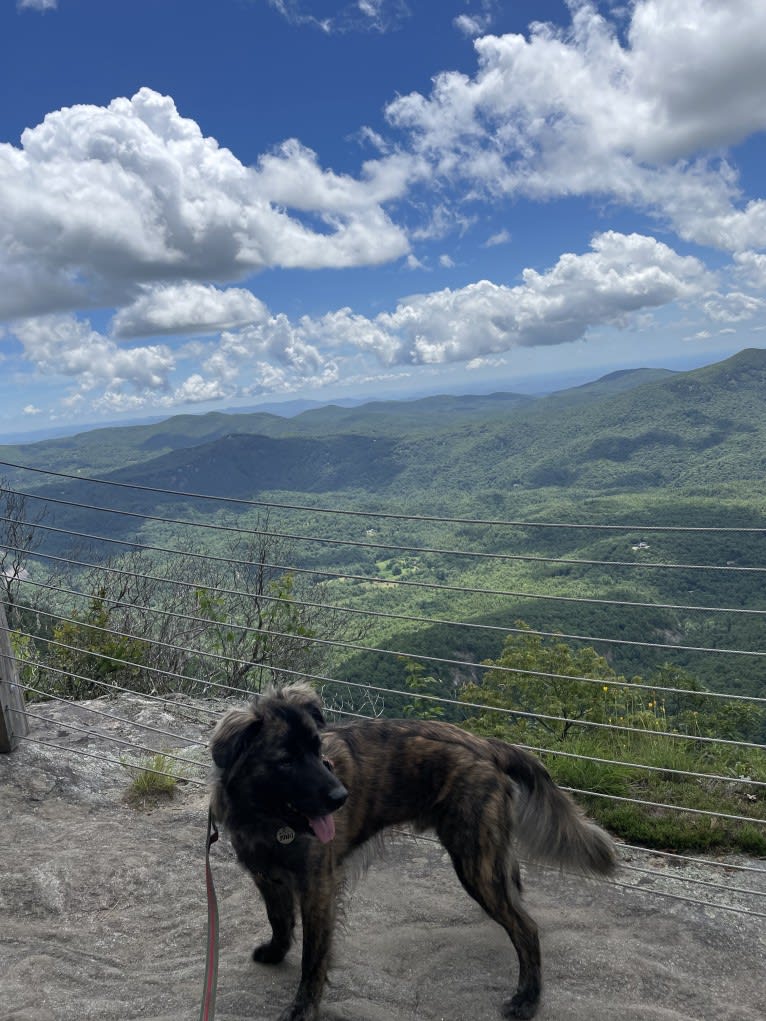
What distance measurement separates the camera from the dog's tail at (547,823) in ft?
9.42

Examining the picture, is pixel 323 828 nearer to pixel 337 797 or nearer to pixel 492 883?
pixel 337 797

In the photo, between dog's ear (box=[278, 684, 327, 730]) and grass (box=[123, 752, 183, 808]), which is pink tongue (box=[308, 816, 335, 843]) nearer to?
dog's ear (box=[278, 684, 327, 730])

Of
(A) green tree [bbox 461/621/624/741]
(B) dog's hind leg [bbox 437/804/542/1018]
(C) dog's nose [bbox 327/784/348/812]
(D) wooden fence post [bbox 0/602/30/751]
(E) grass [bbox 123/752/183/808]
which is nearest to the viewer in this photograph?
(C) dog's nose [bbox 327/784/348/812]

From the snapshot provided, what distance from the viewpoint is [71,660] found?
23.3 ft

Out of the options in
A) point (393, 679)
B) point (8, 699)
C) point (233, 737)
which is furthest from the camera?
point (393, 679)

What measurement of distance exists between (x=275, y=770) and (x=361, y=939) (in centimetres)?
107

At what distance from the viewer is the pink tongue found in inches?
97.8

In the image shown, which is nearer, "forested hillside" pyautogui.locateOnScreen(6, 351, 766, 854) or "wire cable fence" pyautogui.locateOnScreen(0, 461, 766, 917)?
"wire cable fence" pyautogui.locateOnScreen(0, 461, 766, 917)

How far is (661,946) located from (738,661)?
1266 inches

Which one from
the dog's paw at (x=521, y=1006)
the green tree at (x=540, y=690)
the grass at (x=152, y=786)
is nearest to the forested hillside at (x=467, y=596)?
the green tree at (x=540, y=690)

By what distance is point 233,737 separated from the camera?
255 centimetres

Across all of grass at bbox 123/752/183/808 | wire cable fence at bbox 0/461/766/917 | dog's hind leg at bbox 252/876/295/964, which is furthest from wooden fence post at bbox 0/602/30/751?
dog's hind leg at bbox 252/876/295/964

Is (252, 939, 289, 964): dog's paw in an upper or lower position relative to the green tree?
upper

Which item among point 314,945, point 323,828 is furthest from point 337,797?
point 314,945
